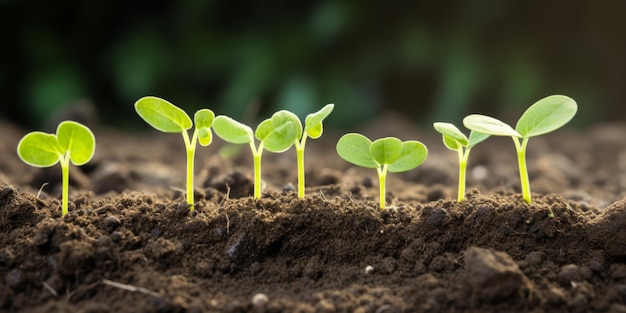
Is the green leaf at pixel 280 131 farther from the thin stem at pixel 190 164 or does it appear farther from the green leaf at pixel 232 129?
the thin stem at pixel 190 164

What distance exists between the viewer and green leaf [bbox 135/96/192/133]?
4.35 feet

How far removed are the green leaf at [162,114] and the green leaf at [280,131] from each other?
0.16 metres

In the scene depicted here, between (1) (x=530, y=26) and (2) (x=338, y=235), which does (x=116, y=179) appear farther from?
(1) (x=530, y=26)

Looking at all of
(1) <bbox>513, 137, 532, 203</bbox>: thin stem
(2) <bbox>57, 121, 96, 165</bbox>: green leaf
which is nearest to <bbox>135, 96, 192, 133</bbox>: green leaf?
(2) <bbox>57, 121, 96, 165</bbox>: green leaf

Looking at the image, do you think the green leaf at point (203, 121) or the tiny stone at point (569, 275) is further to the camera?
the green leaf at point (203, 121)

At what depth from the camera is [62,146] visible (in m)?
1.32

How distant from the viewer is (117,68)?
159 inches

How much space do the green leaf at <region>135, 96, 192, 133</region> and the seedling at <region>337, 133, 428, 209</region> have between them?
32cm

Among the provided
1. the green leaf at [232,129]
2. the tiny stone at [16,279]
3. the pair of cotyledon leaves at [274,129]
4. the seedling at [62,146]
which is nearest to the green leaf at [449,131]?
the pair of cotyledon leaves at [274,129]

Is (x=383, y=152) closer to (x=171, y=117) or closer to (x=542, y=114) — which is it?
(x=542, y=114)

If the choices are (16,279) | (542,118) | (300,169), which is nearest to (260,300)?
(300,169)

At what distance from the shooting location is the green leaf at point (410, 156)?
138cm

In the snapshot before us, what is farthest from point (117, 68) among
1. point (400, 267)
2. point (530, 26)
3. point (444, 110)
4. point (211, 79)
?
point (400, 267)

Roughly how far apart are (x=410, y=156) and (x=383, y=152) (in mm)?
64
